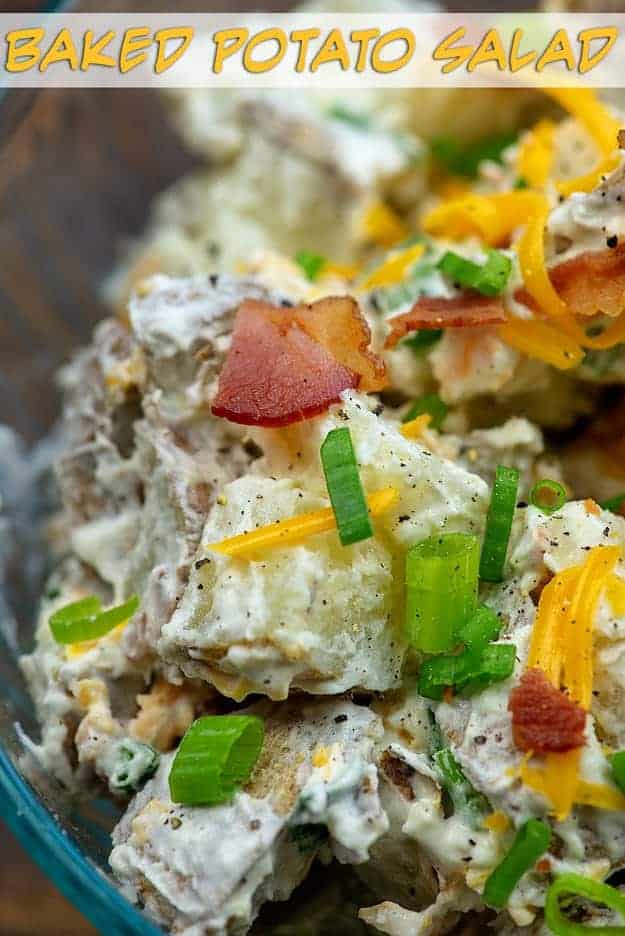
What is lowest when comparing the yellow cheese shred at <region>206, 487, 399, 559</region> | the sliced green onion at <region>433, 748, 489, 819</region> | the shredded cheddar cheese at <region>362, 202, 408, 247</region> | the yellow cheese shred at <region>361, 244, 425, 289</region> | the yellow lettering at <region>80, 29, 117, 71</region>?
the sliced green onion at <region>433, 748, 489, 819</region>

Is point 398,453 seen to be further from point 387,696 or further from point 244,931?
point 244,931

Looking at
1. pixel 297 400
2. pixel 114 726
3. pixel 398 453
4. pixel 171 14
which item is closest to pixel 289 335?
pixel 297 400

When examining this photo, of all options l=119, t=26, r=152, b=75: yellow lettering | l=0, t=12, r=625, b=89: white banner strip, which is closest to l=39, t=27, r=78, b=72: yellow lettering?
l=0, t=12, r=625, b=89: white banner strip

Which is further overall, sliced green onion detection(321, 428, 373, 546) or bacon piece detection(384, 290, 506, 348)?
bacon piece detection(384, 290, 506, 348)

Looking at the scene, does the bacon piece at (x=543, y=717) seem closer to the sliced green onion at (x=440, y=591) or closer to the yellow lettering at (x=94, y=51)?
the sliced green onion at (x=440, y=591)

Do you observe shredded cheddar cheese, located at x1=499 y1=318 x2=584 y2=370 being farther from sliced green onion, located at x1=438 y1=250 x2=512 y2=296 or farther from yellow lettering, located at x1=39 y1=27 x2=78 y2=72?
yellow lettering, located at x1=39 y1=27 x2=78 y2=72

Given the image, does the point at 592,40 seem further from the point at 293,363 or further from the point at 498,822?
the point at 498,822
